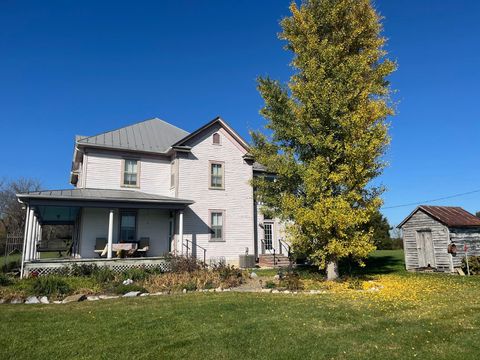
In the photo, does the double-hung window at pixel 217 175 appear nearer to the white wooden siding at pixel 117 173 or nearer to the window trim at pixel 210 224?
the window trim at pixel 210 224

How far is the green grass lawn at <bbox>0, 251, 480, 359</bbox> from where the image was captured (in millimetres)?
6277

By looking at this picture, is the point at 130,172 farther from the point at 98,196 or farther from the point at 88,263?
the point at 88,263

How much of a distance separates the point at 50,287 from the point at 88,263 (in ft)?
15.8

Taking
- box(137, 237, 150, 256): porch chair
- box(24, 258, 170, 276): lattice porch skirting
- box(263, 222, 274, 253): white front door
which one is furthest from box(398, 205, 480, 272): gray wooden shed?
box(137, 237, 150, 256): porch chair

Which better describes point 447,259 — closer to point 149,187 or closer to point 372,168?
point 372,168

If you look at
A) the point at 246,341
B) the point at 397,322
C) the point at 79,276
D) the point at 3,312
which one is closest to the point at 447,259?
the point at 397,322

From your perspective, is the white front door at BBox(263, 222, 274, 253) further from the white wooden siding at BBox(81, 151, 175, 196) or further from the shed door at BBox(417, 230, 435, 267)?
the shed door at BBox(417, 230, 435, 267)

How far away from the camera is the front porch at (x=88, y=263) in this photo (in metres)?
15.9

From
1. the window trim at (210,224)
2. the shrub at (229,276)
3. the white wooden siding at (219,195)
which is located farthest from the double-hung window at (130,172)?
the shrub at (229,276)

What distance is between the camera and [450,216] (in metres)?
19.2

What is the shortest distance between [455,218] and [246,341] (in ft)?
54.0

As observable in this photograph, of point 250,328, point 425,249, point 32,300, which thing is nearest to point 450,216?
point 425,249

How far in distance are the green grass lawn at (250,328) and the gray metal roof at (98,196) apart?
23.3ft

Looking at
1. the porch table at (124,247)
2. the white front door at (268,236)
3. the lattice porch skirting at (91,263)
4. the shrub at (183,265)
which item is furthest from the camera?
the white front door at (268,236)
